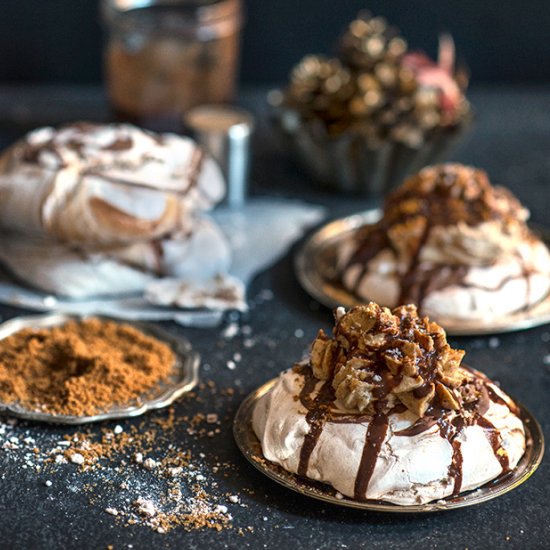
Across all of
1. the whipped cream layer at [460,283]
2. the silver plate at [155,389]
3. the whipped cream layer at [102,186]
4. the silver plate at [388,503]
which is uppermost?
the whipped cream layer at [102,186]

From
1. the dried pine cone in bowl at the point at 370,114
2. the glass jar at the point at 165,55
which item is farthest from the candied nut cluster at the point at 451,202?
the glass jar at the point at 165,55

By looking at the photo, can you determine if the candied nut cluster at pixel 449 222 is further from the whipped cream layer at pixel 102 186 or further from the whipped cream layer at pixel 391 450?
the whipped cream layer at pixel 391 450

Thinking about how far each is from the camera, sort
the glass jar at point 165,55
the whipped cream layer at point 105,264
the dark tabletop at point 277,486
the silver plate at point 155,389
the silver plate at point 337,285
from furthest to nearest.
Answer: the glass jar at point 165,55 < the whipped cream layer at point 105,264 < the silver plate at point 337,285 < the silver plate at point 155,389 < the dark tabletop at point 277,486

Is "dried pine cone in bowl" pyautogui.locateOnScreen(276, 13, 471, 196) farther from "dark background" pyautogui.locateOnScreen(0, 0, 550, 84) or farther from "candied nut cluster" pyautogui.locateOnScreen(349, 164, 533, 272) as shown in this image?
"dark background" pyautogui.locateOnScreen(0, 0, 550, 84)

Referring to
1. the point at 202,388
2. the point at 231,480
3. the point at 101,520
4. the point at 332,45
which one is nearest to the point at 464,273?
the point at 202,388

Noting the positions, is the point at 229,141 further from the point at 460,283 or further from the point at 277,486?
the point at 277,486

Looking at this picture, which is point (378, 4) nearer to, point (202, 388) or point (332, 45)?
point (332, 45)
